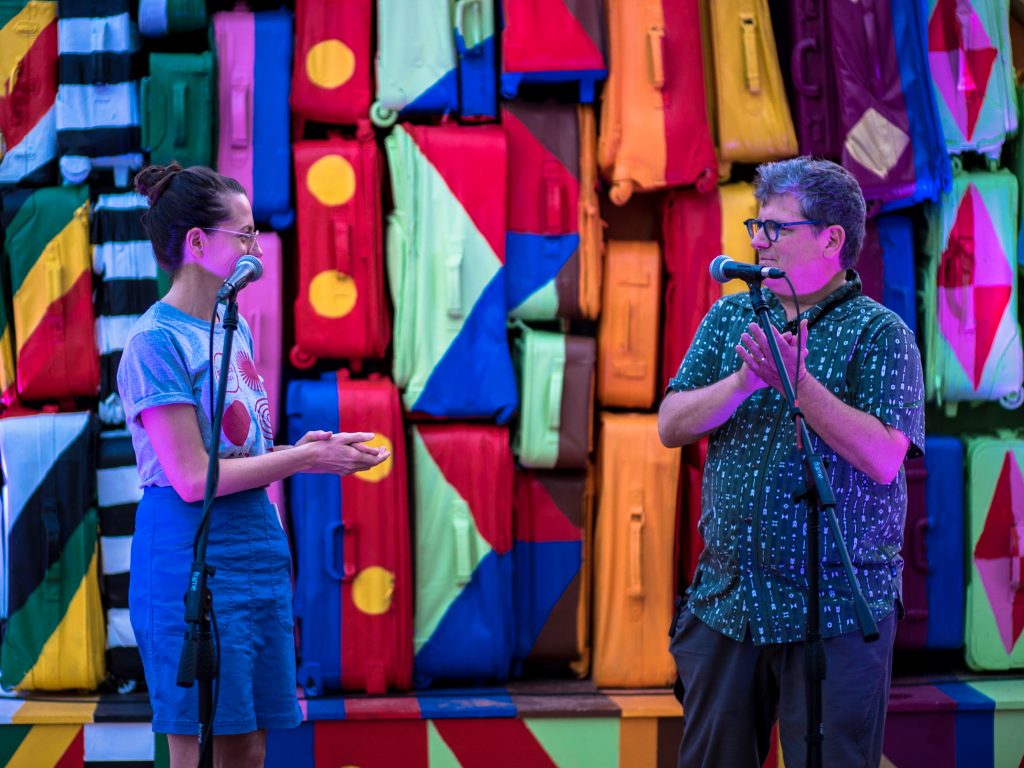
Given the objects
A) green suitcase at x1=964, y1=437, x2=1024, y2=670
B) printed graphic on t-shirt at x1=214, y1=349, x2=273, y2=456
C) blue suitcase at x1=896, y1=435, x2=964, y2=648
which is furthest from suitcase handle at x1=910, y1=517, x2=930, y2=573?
printed graphic on t-shirt at x1=214, y1=349, x2=273, y2=456

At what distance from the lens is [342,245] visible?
338cm

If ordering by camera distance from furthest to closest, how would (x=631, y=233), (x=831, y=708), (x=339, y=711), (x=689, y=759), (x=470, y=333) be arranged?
(x=631, y=233), (x=470, y=333), (x=339, y=711), (x=689, y=759), (x=831, y=708)

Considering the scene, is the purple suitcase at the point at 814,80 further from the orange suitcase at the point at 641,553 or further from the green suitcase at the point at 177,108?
the green suitcase at the point at 177,108

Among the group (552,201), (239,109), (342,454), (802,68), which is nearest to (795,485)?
(342,454)

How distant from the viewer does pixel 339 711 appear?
3.22 metres

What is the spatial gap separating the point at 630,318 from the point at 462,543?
0.79 m

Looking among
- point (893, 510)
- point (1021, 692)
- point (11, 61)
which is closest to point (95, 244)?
point (11, 61)

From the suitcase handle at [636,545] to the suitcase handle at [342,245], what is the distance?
1.02m

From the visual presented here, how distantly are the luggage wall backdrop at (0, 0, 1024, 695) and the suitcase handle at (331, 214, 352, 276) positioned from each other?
0.01m

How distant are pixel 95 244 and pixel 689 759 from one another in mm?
2122

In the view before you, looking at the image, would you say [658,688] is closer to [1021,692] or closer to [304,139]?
[1021,692]

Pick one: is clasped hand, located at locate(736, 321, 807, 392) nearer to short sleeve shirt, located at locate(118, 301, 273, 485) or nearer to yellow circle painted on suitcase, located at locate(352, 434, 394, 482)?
short sleeve shirt, located at locate(118, 301, 273, 485)

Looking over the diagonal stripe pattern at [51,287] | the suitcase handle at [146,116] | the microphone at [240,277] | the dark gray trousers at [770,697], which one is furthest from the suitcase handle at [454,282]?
the microphone at [240,277]

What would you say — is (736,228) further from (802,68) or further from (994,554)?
(994,554)
